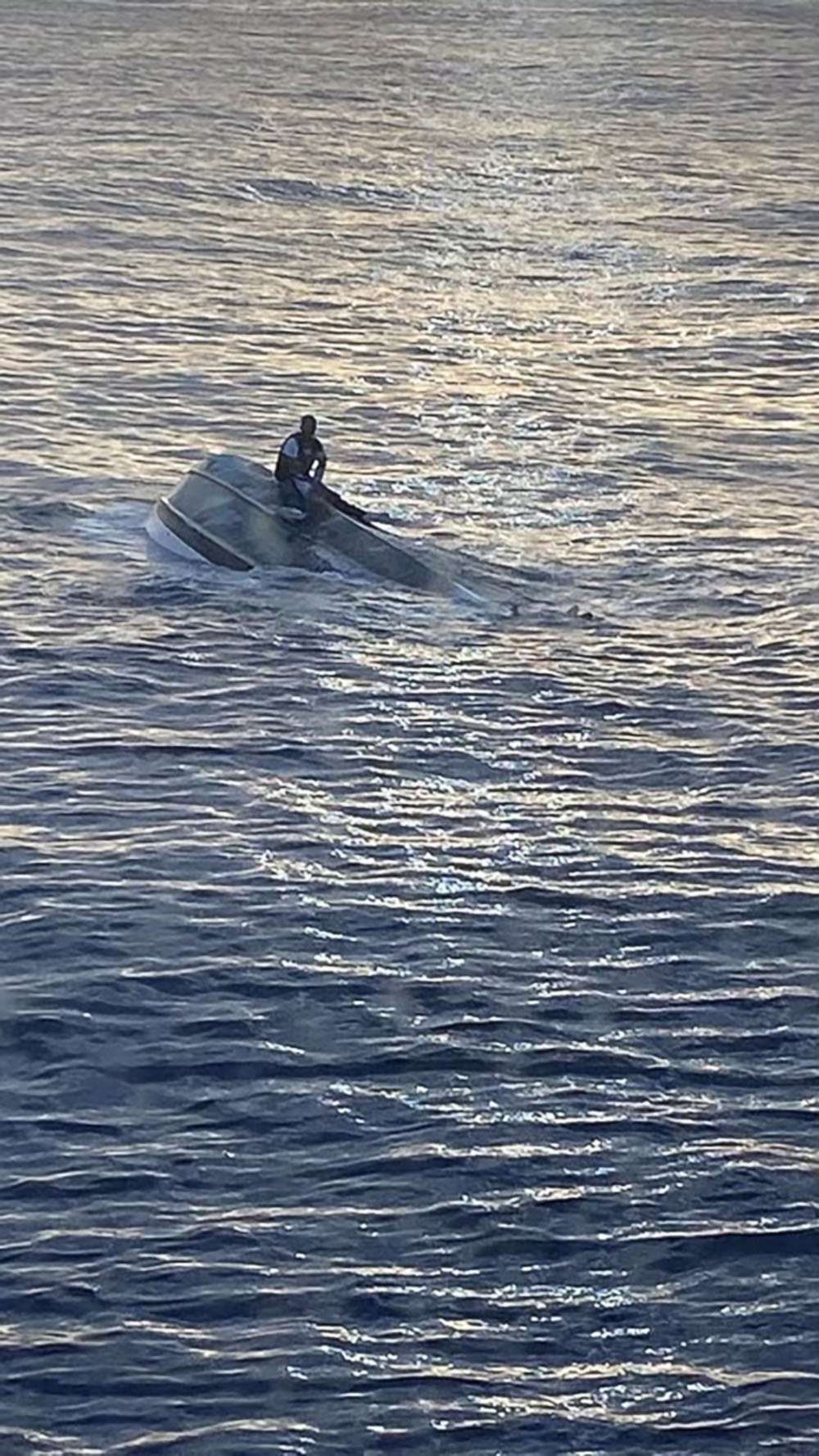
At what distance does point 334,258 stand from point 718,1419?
4757cm

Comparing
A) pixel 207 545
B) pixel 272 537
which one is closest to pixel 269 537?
pixel 272 537

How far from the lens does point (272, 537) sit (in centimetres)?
3753

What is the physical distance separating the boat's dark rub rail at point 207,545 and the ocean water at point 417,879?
554 mm

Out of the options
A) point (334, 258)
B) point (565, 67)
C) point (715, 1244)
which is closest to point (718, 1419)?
point (715, 1244)

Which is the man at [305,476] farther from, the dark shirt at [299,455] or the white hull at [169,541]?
the white hull at [169,541]

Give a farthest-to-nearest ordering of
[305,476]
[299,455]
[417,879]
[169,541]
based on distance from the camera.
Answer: [169,541], [305,476], [299,455], [417,879]

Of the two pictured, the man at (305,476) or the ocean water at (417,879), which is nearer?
the ocean water at (417,879)

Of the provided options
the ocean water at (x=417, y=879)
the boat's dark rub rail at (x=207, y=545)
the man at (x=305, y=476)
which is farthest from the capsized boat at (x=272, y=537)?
the ocean water at (x=417, y=879)

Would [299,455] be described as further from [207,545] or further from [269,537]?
[207,545]

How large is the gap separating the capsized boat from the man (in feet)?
0.37

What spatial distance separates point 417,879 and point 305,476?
11.4 m

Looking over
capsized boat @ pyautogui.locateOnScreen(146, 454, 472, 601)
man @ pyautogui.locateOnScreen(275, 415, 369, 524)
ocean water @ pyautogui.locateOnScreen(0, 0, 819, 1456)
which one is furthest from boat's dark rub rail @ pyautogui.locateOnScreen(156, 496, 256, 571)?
man @ pyautogui.locateOnScreen(275, 415, 369, 524)

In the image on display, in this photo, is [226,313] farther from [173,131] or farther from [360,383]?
[173,131]

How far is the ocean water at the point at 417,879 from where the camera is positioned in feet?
63.9
